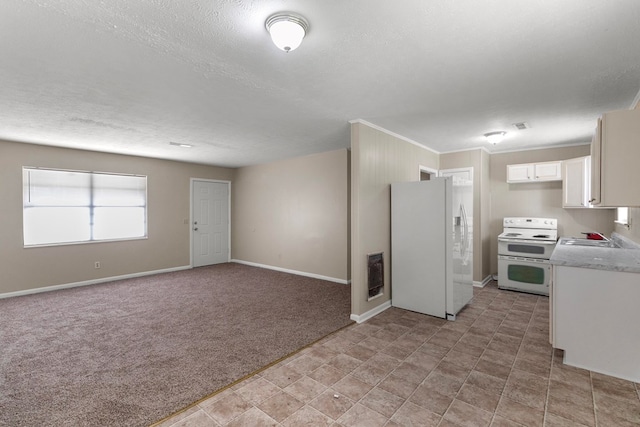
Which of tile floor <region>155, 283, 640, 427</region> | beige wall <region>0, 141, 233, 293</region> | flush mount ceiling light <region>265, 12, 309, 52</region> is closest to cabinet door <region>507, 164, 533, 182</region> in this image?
tile floor <region>155, 283, 640, 427</region>

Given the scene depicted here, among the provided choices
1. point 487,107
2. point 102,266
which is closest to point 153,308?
point 102,266

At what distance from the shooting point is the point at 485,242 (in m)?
5.39

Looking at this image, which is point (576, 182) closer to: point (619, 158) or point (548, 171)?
point (548, 171)

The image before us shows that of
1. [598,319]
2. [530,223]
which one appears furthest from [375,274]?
[530,223]

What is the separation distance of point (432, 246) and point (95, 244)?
232 inches

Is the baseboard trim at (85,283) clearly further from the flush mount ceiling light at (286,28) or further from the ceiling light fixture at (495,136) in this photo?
the ceiling light fixture at (495,136)

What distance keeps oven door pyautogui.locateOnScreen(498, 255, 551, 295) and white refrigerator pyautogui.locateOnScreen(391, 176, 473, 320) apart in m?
1.12

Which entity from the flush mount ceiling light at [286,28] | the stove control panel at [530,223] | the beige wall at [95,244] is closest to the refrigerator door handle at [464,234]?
the stove control panel at [530,223]

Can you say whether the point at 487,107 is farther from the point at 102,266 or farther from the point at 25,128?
the point at 102,266

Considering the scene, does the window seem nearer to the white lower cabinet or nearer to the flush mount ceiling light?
the flush mount ceiling light

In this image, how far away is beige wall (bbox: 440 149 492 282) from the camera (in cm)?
513

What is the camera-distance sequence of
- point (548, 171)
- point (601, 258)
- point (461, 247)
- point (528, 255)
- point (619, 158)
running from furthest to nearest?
point (548, 171), point (528, 255), point (461, 247), point (601, 258), point (619, 158)

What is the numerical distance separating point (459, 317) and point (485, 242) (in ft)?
7.25

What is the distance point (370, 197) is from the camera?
3865 millimetres
